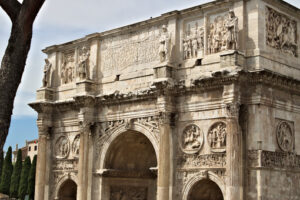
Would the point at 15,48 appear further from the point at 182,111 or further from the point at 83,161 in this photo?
the point at 83,161

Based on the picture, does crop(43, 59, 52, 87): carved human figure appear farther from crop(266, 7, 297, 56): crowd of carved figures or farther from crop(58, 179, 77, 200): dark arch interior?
crop(266, 7, 297, 56): crowd of carved figures

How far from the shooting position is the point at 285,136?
52.3ft

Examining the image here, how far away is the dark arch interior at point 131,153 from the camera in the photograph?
62.4 feet

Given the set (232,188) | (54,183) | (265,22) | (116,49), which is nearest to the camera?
(232,188)

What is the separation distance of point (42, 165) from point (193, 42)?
778cm

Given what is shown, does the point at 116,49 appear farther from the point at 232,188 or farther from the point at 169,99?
the point at 232,188

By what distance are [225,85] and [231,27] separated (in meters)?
1.68

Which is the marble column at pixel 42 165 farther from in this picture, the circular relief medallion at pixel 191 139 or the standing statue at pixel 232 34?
the standing statue at pixel 232 34

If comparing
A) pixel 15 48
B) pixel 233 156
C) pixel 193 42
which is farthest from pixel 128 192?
pixel 15 48

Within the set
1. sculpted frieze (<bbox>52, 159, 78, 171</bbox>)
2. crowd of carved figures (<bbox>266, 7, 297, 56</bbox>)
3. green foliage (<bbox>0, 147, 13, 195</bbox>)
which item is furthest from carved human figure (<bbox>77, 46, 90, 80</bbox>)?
green foliage (<bbox>0, 147, 13, 195</bbox>)

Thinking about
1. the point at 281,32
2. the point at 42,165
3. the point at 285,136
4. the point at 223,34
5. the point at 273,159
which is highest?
the point at 281,32

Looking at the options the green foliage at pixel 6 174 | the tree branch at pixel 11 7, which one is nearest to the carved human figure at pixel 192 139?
the tree branch at pixel 11 7

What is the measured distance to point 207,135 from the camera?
16.1 m

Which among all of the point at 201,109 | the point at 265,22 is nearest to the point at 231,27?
the point at 265,22
